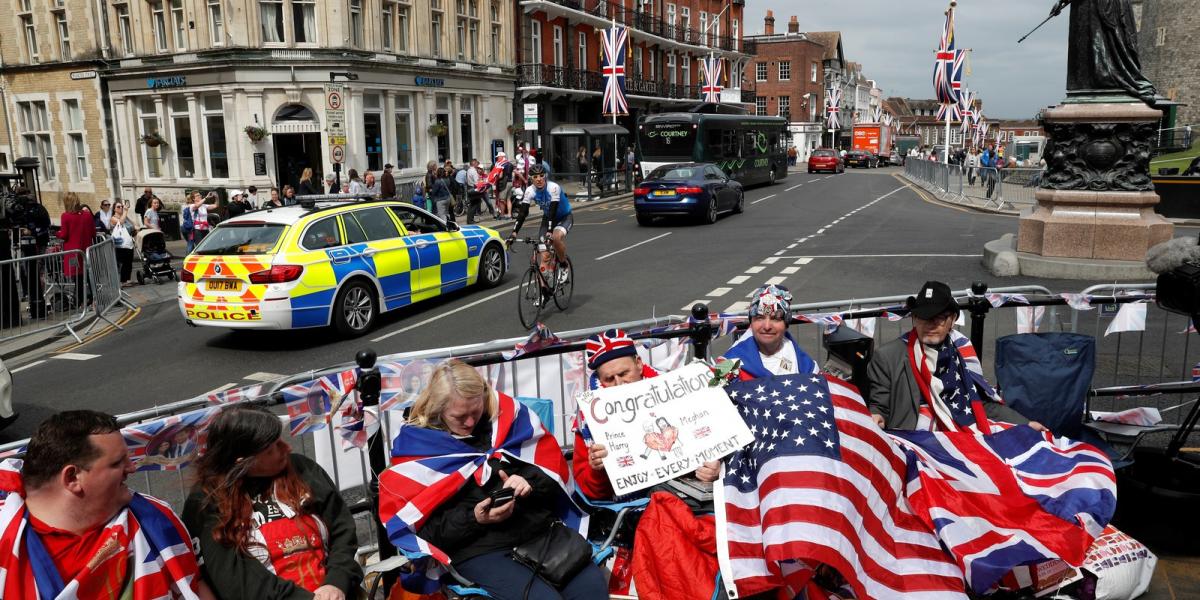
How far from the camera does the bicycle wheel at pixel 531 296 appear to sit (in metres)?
11.1

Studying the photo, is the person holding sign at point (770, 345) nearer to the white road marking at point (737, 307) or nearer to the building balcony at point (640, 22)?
the white road marking at point (737, 307)

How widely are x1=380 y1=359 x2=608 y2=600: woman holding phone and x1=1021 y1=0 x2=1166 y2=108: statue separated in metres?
11.9

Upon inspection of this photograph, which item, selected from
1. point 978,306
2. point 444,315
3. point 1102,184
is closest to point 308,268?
point 444,315

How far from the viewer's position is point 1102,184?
12570 mm

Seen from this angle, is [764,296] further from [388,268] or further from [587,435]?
[388,268]

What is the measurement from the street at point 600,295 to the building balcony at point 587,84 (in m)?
16.9

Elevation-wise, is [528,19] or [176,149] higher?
[528,19]

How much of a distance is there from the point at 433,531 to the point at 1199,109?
64.0 m

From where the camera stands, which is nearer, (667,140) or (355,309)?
(355,309)

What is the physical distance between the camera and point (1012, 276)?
1323 centimetres

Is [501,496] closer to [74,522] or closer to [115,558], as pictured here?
[115,558]

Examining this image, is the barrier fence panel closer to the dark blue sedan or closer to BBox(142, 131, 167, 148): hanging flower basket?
the dark blue sedan

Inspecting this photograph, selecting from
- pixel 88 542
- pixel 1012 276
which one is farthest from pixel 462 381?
pixel 1012 276

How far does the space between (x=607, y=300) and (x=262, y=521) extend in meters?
9.33
